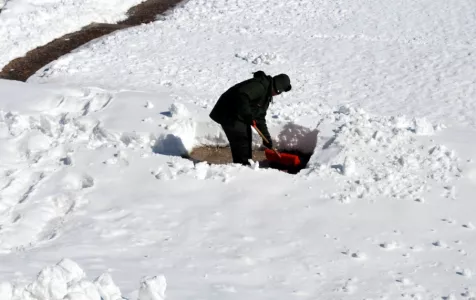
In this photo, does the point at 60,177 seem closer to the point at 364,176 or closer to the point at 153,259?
the point at 153,259

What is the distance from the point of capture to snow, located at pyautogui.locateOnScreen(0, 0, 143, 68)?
14.1 meters

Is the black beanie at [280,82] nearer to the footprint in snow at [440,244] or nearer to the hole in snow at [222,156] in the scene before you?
the hole in snow at [222,156]

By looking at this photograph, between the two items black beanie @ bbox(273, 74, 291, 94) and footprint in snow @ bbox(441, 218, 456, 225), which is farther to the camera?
black beanie @ bbox(273, 74, 291, 94)

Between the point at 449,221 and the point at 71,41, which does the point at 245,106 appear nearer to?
the point at 449,221

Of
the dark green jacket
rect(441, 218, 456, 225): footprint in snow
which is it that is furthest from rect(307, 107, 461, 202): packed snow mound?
the dark green jacket

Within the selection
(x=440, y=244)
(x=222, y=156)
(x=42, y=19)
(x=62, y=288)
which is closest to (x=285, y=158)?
(x=222, y=156)

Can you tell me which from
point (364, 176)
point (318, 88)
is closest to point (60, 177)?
point (364, 176)

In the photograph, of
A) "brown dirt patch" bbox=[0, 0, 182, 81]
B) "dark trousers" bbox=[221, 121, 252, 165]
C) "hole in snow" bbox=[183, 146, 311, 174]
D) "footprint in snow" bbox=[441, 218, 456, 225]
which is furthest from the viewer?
"brown dirt patch" bbox=[0, 0, 182, 81]

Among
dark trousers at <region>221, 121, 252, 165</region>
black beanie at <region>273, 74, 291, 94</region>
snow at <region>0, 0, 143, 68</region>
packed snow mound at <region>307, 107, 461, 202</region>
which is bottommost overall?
packed snow mound at <region>307, 107, 461, 202</region>

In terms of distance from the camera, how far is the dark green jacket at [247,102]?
799 centimetres

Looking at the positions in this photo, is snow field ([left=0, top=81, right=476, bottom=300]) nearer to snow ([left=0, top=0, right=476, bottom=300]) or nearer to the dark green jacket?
snow ([left=0, top=0, right=476, bottom=300])

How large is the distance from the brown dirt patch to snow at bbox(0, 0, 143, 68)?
7.1 inches

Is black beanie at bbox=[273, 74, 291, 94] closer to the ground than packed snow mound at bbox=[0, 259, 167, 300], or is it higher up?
higher up

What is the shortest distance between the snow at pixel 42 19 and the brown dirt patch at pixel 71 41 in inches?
7.1
